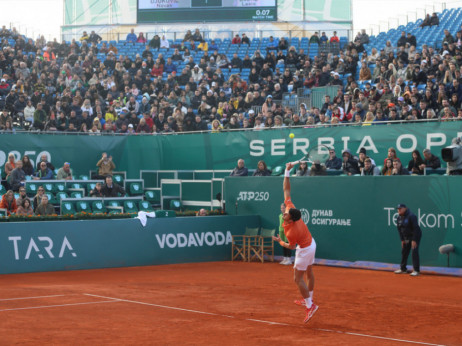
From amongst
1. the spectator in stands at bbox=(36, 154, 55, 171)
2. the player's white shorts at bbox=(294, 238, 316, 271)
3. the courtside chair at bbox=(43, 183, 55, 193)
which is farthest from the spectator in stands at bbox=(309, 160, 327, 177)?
the player's white shorts at bbox=(294, 238, 316, 271)

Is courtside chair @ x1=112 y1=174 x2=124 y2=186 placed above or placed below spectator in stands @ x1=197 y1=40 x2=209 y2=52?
below

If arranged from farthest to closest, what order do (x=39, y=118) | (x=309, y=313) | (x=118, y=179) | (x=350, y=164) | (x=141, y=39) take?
(x=141, y=39) < (x=39, y=118) < (x=118, y=179) < (x=350, y=164) < (x=309, y=313)

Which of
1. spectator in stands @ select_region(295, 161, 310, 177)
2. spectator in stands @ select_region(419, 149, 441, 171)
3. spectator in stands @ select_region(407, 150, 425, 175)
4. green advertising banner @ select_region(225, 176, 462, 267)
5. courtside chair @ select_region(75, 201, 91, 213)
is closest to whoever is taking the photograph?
green advertising banner @ select_region(225, 176, 462, 267)

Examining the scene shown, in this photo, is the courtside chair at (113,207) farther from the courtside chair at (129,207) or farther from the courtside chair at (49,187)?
the courtside chair at (49,187)

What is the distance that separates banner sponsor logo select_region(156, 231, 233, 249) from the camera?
21962 millimetres

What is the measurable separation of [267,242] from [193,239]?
233 centimetres

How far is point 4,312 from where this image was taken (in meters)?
12.7

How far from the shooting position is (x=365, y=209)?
21.0 metres

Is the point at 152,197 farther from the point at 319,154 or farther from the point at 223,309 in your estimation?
the point at 223,309

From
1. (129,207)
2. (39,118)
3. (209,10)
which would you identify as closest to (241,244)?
(129,207)

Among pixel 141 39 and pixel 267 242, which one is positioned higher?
pixel 141 39

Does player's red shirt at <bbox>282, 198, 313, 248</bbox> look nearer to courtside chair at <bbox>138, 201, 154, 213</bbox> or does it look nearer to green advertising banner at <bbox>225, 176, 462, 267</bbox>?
green advertising banner at <bbox>225, 176, 462, 267</bbox>

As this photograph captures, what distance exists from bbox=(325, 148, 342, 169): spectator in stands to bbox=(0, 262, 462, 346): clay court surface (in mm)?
3639

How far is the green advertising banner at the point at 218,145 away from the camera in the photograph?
21297 mm
